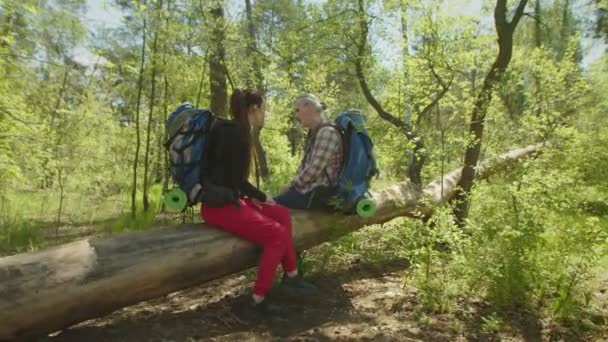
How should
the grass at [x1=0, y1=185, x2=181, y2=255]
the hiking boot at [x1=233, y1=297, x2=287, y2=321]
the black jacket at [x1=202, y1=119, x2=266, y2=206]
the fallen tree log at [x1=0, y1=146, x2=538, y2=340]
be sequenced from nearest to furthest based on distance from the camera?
the fallen tree log at [x1=0, y1=146, x2=538, y2=340] < the black jacket at [x1=202, y1=119, x2=266, y2=206] < the hiking boot at [x1=233, y1=297, x2=287, y2=321] < the grass at [x1=0, y1=185, x2=181, y2=255]

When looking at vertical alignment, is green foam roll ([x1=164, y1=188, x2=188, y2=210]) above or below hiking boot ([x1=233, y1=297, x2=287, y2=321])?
above

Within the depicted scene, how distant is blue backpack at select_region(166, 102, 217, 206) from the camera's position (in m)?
3.42

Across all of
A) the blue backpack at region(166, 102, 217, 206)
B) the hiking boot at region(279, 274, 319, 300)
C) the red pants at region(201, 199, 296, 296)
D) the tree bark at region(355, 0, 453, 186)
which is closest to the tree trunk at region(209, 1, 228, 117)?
the tree bark at region(355, 0, 453, 186)

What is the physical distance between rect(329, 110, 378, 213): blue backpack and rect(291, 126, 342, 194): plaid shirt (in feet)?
0.28

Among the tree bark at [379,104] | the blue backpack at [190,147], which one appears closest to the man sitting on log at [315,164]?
the blue backpack at [190,147]

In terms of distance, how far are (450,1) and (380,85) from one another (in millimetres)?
2369

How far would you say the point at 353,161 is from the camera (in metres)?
4.33

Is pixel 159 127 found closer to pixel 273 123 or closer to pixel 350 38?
pixel 273 123

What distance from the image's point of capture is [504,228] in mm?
3748

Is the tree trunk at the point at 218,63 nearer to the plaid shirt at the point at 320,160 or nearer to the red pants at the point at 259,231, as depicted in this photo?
the plaid shirt at the point at 320,160

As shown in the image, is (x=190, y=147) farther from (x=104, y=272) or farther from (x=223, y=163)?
(x=104, y=272)

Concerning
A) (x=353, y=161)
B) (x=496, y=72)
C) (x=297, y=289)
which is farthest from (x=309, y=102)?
(x=496, y=72)

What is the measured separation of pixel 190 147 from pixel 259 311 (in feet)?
4.92

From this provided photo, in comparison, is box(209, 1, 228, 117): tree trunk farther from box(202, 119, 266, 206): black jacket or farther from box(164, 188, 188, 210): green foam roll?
box(164, 188, 188, 210): green foam roll
